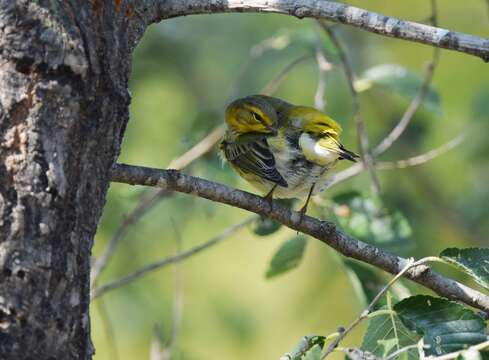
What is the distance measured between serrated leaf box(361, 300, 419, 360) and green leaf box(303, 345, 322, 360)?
183 millimetres

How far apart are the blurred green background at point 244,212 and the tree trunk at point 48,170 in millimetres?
3740

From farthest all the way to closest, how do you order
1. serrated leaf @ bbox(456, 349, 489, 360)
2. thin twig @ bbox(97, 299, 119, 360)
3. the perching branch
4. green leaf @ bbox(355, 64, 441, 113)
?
green leaf @ bbox(355, 64, 441, 113)
thin twig @ bbox(97, 299, 119, 360)
the perching branch
serrated leaf @ bbox(456, 349, 489, 360)

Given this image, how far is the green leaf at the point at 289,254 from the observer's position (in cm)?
363

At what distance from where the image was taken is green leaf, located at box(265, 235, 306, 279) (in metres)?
3.63

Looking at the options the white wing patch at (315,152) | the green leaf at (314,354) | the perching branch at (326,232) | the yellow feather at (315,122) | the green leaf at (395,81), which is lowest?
the green leaf at (314,354)

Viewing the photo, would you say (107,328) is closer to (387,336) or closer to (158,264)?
(158,264)

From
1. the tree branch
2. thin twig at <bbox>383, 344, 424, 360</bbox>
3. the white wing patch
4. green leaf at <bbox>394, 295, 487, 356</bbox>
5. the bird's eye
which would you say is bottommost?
thin twig at <bbox>383, 344, 424, 360</bbox>

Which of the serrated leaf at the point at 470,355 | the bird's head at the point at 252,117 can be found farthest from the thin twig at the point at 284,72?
the serrated leaf at the point at 470,355

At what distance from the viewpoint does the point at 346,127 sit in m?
6.38

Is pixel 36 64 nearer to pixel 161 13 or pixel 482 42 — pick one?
pixel 161 13

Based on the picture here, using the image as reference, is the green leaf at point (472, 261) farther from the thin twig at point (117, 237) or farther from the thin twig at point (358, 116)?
the thin twig at point (117, 237)

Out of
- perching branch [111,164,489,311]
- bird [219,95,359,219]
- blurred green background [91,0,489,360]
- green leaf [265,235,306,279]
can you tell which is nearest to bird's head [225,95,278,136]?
bird [219,95,359,219]

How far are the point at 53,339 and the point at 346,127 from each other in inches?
183

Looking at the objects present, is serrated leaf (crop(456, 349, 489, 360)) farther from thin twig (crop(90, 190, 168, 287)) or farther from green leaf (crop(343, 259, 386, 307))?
thin twig (crop(90, 190, 168, 287))
